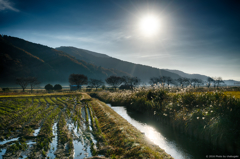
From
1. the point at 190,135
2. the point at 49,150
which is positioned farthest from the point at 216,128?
the point at 49,150

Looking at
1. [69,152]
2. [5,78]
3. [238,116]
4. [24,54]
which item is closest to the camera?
[69,152]

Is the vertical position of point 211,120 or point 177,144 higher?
point 211,120

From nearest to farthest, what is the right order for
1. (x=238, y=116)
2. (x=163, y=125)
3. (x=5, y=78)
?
(x=238, y=116) < (x=163, y=125) < (x=5, y=78)

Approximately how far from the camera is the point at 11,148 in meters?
7.32

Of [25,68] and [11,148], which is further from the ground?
[25,68]

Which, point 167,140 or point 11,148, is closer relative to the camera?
point 11,148

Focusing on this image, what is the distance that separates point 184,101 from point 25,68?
201m

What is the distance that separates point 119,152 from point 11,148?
19.8ft

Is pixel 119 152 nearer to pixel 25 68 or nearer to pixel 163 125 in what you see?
pixel 163 125

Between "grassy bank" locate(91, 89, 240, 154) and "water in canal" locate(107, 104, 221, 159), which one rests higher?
"grassy bank" locate(91, 89, 240, 154)

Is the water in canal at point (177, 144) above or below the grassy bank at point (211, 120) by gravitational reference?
below

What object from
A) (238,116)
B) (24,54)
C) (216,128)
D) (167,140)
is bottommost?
(167,140)

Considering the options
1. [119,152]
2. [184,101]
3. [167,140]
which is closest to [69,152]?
[119,152]

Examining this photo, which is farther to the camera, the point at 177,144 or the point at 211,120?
the point at 177,144
